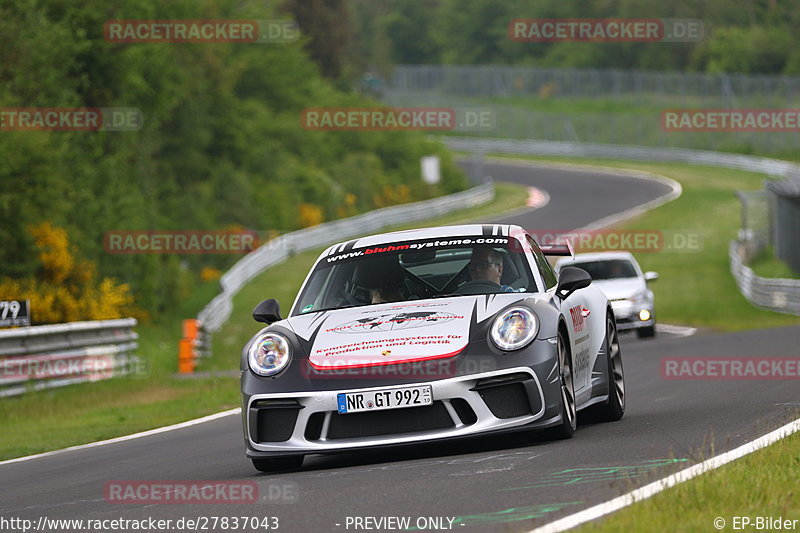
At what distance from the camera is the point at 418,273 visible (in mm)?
9859

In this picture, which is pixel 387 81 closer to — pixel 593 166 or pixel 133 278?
pixel 593 166

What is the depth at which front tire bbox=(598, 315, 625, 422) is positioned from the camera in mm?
10188

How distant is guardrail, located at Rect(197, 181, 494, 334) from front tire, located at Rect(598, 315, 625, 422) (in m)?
21.3

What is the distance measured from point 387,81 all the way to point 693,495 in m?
114

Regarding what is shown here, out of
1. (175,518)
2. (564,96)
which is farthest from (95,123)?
(564,96)

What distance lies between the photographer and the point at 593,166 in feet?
262

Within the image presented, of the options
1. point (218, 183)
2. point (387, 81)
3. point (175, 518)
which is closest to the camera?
point (175, 518)

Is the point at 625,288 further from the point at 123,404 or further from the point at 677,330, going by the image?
the point at 123,404

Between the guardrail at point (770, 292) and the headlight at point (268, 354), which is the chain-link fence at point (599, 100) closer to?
the guardrail at point (770, 292)

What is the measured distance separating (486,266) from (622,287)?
45.5ft

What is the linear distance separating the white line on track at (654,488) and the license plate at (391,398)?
5.54 feet

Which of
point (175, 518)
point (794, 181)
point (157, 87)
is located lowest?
point (175, 518)

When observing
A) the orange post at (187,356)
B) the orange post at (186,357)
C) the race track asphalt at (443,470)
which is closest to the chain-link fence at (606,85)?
the orange post at (187,356)

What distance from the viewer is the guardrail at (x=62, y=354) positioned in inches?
706
